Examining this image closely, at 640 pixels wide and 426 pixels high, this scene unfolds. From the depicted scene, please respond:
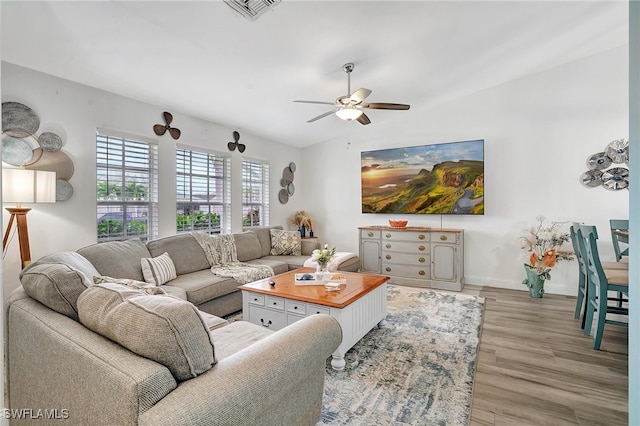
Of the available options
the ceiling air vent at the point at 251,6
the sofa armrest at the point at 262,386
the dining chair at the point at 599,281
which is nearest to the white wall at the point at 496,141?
the dining chair at the point at 599,281

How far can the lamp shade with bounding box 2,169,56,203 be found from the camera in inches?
98.6

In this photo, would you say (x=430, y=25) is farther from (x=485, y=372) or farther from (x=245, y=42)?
(x=485, y=372)

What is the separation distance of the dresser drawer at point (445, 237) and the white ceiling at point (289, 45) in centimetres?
209

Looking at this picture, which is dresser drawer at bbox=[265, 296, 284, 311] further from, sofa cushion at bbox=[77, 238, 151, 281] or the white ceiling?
the white ceiling

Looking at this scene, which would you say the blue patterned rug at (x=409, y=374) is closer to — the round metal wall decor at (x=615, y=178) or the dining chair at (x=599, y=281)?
the dining chair at (x=599, y=281)

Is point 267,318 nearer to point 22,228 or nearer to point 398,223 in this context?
point 22,228

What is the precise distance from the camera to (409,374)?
236cm

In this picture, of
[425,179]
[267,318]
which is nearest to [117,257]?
[267,318]

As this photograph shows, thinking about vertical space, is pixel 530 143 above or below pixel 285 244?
above

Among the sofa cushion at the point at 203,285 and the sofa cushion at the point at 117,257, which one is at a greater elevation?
the sofa cushion at the point at 117,257

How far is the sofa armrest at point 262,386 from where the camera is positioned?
99 centimetres

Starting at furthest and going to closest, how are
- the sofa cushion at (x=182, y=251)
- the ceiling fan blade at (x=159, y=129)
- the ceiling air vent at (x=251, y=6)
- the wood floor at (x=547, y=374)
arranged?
1. the ceiling fan blade at (x=159, y=129)
2. the sofa cushion at (x=182, y=251)
3. the ceiling air vent at (x=251, y=6)
4. the wood floor at (x=547, y=374)

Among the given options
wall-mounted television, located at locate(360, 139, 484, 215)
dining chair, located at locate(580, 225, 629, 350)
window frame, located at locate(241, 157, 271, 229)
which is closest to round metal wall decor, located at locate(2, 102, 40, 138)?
window frame, located at locate(241, 157, 271, 229)

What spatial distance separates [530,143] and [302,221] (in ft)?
12.9
